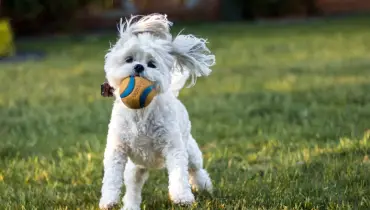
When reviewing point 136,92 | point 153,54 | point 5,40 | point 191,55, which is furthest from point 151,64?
point 5,40

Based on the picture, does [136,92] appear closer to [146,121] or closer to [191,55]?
[146,121]

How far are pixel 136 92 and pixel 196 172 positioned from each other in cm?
125

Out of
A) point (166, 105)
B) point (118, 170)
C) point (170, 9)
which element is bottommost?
point (170, 9)

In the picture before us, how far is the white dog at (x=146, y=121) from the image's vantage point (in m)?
4.64

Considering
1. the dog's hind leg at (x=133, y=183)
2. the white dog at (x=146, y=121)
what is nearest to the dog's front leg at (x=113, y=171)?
the white dog at (x=146, y=121)

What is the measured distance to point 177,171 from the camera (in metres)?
4.61

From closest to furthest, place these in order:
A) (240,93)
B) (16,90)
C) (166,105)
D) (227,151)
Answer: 1. (166,105)
2. (227,151)
3. (240,93)
4. (16,90)

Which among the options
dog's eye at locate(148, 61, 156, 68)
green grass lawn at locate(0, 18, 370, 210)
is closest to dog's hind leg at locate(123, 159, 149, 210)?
green grass lawn at locate(0, 18, 370, 210)

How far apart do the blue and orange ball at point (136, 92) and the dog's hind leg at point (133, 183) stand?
0.60m

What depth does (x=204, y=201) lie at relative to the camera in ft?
16.3

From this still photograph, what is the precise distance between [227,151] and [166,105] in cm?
237

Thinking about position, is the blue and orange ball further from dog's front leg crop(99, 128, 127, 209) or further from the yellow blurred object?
the yellow blurred object

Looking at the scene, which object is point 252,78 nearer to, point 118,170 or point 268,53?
point 268,53

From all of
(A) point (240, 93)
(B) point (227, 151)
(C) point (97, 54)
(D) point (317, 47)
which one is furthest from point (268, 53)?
(B) point (227, 151)
